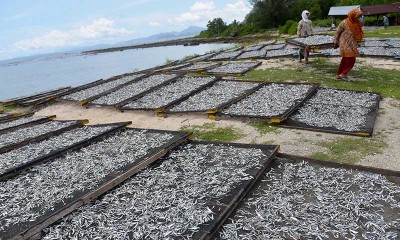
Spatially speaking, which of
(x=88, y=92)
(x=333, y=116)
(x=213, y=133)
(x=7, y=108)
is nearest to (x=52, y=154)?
(x=213, y=133)

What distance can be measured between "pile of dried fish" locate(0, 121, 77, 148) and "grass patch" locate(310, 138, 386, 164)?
7266mm

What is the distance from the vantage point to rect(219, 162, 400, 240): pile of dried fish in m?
3.84

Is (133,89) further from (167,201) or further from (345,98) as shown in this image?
(167,201)

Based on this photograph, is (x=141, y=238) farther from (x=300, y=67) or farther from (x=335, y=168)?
(x=300, y=67)

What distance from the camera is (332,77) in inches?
476

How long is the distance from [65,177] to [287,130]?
5.10m

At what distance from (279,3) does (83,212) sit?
63454 millimetres

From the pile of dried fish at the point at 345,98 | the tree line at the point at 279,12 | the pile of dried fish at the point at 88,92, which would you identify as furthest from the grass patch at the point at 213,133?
the tree line at the point at 279,12

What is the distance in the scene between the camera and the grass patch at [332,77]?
1036 cm

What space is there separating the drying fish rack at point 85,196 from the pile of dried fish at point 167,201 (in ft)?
0.35

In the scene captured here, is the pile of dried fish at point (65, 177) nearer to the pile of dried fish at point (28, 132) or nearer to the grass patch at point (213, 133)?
the grass patch at point (213, 133)

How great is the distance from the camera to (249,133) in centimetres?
772

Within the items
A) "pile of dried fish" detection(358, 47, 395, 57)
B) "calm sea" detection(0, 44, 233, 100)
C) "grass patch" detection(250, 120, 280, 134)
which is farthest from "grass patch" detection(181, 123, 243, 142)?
"calm sea" detection(0, 44, 233, 100)

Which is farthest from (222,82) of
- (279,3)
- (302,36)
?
(279,3)
